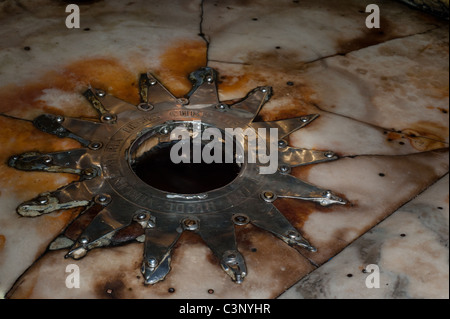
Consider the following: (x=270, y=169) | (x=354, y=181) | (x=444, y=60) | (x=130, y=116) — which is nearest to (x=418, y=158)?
(x=354, y=181)

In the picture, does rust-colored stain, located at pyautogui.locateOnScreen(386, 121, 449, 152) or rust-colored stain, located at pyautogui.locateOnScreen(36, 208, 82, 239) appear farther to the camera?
rust-colored stain, located at pyautogui.locateOnScreen(386, 121, 449, 152)

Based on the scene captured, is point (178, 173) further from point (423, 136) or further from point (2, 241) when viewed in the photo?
point (423, 136)

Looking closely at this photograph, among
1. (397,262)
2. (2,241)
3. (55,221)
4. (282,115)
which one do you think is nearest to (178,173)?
(282,115)

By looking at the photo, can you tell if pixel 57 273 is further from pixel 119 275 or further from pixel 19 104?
pixel 19 104

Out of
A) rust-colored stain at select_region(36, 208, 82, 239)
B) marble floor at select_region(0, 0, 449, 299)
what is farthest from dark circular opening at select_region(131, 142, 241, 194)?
rust-colored stain at select_region(36, 208, 82, 239)

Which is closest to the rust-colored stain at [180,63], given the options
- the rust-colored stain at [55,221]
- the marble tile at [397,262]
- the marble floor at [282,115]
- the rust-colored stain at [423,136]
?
the marble floor at [282,115]

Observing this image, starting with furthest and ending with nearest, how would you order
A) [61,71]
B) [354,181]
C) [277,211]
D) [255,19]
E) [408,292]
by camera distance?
[255,19], [61,71], [354,181], [277,211], [408,292]

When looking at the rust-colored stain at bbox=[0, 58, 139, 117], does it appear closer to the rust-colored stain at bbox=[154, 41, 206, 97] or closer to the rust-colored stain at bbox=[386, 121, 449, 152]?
the rust-colored stain at bbox=[154, 41, 206, 97]

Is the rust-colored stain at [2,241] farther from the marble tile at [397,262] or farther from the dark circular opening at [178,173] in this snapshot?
the marble tile at [397,262]
